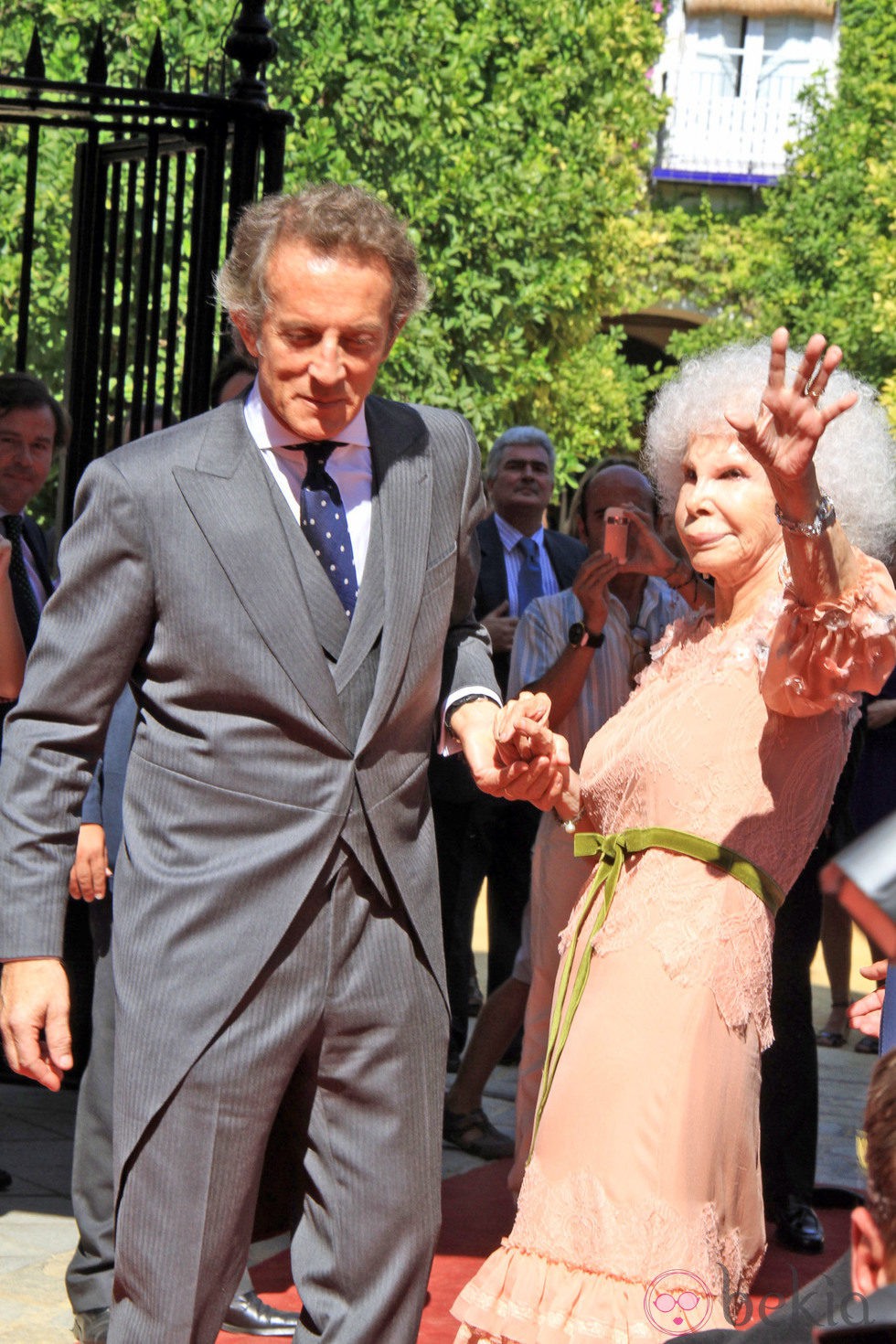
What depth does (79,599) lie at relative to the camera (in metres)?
2.76

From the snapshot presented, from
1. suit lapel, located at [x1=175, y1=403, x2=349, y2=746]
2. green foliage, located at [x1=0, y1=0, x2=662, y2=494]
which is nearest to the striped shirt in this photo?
suit lapel, located at [x1=175, y1=403, x2=349, y2=746]

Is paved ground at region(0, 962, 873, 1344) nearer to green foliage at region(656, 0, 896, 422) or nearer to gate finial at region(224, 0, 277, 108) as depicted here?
gate finial at region(224, 0, 277, 108)

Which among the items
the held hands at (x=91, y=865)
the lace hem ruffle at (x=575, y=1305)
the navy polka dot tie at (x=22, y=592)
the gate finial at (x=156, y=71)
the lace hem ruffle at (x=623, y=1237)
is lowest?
the lace hem ruffle at (x=575, y=1305)

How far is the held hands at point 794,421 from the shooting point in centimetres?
247

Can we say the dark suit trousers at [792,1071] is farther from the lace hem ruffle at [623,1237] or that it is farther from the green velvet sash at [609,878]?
the lace hem ruffle at [623,1237]

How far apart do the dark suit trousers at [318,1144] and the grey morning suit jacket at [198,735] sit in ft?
0.17

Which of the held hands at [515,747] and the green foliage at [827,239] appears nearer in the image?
the held hands at [515,747]

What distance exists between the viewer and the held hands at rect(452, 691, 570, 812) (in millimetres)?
2895

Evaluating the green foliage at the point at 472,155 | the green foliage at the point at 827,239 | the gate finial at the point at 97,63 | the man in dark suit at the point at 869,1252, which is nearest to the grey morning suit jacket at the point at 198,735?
the man in dark suit at the point at 869,1252

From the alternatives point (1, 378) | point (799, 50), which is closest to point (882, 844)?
point (1, 378)

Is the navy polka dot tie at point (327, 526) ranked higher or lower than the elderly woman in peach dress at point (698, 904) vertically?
higher

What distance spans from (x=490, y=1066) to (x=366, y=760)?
3057 millimetres

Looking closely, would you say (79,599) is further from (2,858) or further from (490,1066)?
(490,1066)

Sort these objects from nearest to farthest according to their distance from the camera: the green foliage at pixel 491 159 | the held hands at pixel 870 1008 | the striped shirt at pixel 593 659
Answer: the held hands at pixel 870 1008 < the striped shirt at pixel 593 659 < the green foliage at pixel 491 159
